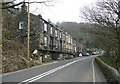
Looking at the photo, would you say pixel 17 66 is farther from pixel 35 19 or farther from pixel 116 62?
pixel 35 19

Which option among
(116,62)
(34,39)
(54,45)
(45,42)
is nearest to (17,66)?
(116,62)

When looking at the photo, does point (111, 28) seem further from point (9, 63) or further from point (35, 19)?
point (35, 19)

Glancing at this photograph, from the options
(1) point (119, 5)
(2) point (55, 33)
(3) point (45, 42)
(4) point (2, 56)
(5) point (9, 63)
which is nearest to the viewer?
(1) point (119, 5)

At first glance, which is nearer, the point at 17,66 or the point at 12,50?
the point at 17,66

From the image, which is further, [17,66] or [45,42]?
[45,42]

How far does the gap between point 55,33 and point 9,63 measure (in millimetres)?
48495

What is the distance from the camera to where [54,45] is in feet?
251

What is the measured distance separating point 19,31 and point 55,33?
23.2m

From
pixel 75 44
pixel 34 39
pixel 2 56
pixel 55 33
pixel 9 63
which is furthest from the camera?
pixel 75 44

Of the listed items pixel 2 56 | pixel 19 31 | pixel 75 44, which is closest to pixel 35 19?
pixel 19 31

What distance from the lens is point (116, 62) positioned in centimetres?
3491

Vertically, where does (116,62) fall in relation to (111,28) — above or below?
below

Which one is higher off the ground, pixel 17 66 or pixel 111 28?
pixel 111 28

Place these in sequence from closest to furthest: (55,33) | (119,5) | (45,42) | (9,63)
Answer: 1. (119,5)
2. (9,63)
3. (45,42)
4. (55,33)
